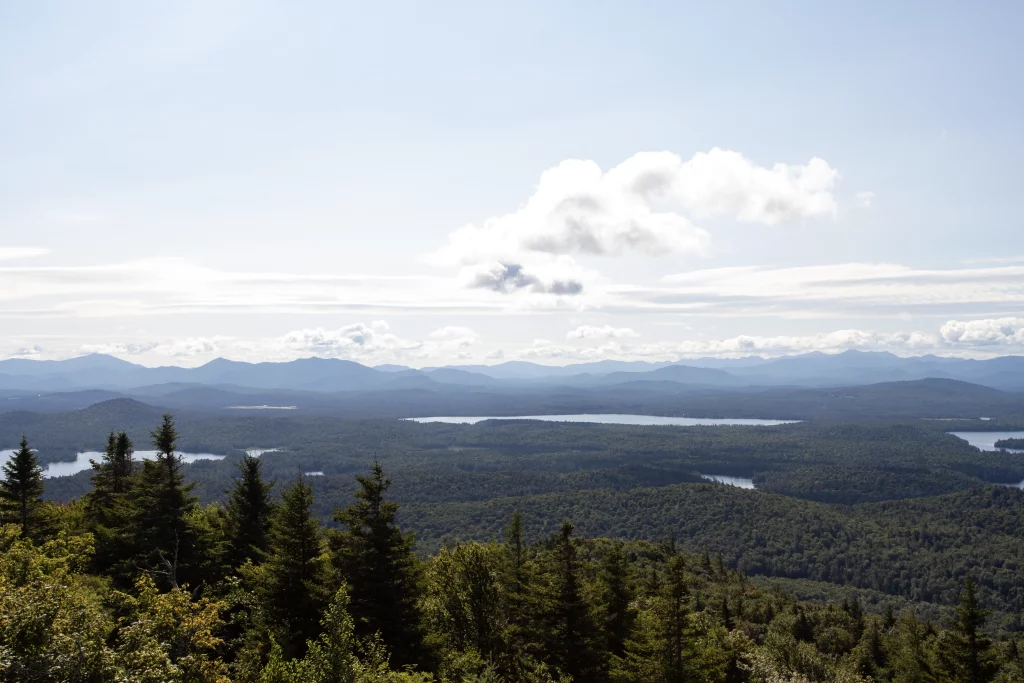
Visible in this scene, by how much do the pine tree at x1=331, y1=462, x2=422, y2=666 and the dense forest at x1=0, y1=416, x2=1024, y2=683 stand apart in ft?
0.28

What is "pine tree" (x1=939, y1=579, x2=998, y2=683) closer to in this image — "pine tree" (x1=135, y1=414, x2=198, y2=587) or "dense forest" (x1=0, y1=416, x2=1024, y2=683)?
"dense forest" (x1=0, y1=416, x2=1024, y2=683)

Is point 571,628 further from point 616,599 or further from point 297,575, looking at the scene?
point 297,575

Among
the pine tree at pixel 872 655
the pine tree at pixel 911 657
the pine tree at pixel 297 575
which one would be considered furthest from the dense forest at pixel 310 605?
the pine tree at pixel 872 655

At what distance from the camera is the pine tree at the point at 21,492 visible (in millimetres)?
45094

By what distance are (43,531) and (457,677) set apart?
36161mm

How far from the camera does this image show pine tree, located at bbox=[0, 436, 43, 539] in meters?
45.1

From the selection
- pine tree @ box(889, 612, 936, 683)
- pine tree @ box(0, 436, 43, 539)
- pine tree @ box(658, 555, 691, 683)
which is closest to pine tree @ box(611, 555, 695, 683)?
pine tree @ box(658, 555, 691, 683)

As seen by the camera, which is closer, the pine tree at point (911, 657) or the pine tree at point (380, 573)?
the pine tree at point (380, 573)

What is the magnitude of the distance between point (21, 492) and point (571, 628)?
42.3m

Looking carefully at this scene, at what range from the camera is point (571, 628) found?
120 ft

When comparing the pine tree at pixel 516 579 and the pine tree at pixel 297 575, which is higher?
the pine tree at pixel 297 575

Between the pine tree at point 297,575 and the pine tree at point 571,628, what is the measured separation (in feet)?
44.3

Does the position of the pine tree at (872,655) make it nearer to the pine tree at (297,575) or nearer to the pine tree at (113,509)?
the pine tree at (297,575)

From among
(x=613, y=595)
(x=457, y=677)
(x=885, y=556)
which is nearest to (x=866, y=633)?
(x=613, y=595)
